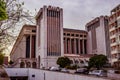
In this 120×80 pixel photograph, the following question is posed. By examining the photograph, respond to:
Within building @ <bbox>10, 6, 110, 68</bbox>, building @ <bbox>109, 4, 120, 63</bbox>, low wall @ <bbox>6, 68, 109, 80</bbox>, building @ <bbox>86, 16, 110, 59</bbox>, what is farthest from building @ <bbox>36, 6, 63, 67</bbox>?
building @ <bbox>109, 4, 120, 63</bbox>

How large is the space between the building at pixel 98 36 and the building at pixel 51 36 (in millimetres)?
22148

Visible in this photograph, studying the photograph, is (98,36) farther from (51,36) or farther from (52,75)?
(52,75)

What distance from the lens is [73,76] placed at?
2389 cm

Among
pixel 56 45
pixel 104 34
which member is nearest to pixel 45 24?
pixel 56 45

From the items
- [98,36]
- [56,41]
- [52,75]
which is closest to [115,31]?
[52,75]

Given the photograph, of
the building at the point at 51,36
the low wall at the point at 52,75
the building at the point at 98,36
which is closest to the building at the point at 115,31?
the low wall at the point at 52,75

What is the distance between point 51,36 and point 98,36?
2830cm

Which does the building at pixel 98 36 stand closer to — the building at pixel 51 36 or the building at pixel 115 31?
the building at pixel 51 36

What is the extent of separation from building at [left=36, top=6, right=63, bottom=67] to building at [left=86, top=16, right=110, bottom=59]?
22148mm

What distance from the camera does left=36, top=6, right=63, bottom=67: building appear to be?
10331 cm

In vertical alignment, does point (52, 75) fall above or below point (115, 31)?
below

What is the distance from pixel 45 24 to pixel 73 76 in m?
81.2

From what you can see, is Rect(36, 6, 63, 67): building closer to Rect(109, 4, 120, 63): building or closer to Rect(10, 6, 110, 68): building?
Rect(10, 6, 110, 68): building

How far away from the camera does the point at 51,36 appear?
346 ft
